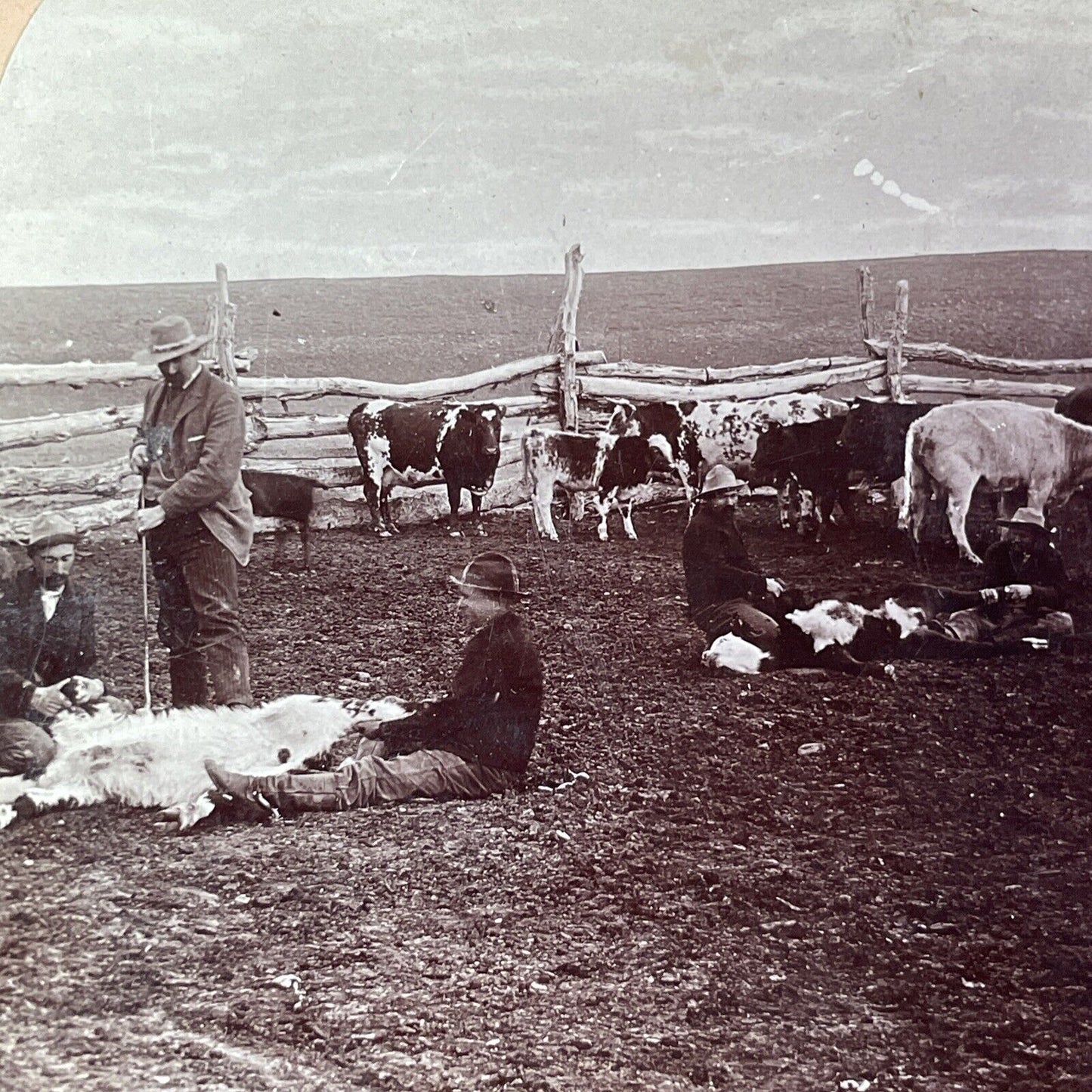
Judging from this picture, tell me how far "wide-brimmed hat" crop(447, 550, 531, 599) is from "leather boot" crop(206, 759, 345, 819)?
0.62 metres

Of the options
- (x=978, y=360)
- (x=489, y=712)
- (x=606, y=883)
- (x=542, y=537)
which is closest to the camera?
(x=606, y=883)

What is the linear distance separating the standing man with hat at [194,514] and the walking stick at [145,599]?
0.04 ft

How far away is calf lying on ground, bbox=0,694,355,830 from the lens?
96.4 inches

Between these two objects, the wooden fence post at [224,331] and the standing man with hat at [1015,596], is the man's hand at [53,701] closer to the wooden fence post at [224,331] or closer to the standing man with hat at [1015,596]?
the wooden fence post at [224,331]

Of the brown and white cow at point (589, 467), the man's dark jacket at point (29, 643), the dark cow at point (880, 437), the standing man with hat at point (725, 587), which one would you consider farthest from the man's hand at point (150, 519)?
the dark cow at point (880, 437)

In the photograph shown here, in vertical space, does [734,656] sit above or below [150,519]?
below

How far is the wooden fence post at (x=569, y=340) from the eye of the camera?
2.58 m

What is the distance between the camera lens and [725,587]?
260 centimetres

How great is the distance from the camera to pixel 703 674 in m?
2.56

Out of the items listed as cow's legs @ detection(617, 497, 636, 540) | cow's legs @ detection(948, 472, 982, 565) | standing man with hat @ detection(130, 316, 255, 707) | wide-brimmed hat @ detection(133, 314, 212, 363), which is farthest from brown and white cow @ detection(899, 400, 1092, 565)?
wide-brimmed hat @ detection(133, 314, 212, 363)

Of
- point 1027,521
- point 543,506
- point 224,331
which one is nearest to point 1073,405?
point 1027,521

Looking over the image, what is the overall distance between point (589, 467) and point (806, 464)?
613 millimetres

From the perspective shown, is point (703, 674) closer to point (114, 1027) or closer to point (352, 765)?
point (352, 765)

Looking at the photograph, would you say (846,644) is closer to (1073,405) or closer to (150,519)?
(1073,405)
